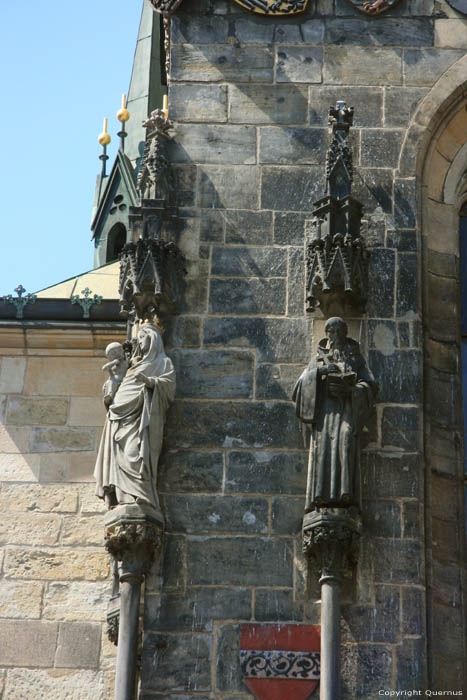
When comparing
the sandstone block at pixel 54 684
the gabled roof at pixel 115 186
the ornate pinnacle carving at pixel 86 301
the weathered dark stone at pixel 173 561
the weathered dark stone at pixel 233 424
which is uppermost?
the gabled roof at pixel 115 186

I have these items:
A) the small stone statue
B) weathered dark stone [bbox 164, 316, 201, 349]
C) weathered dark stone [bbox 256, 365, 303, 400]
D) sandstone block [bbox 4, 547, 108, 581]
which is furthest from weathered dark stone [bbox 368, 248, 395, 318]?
sandstone block [bbox 4, 547, 108, 581]

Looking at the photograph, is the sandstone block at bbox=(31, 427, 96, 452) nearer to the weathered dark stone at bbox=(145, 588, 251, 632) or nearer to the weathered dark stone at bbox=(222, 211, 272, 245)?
the weathered dark stone at bbox=(222, 211, 272, 245)

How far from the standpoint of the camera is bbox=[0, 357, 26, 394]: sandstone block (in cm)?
1491

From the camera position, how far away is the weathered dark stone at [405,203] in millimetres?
13719

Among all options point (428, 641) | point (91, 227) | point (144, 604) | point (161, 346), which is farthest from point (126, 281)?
point (91, 227)

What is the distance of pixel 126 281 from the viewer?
43.7 feet

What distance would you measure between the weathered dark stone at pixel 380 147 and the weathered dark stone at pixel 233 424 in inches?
86.5

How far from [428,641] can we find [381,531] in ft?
2.65

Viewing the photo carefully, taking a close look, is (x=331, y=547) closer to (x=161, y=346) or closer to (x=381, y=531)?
(x=381, y=531)

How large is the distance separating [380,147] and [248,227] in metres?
1.26

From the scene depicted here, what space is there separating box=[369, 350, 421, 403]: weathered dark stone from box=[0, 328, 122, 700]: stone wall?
103 inches

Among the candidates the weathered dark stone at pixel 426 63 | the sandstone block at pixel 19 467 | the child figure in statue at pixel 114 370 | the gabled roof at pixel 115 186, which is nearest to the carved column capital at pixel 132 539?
the child figure in statue at pixel 114 370

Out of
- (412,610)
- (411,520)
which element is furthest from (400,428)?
(412,610)

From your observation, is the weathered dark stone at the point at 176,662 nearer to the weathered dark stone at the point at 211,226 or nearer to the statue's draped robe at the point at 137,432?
the statue's draped robe at the point at 137,432
